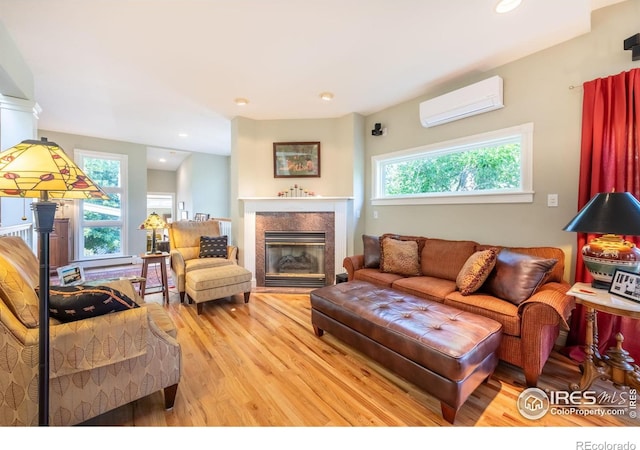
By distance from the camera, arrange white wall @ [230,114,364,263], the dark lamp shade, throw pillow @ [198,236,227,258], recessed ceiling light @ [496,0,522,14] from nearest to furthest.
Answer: the dark lamp shade, recessed ceiling light @ [496,0,522,14], throw pillow @ [198,236,227,258], white wall @ [230,114,364,263]

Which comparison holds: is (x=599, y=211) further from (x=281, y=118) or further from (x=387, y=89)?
(x=281, y=118)

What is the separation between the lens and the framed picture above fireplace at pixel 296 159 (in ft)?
13.1

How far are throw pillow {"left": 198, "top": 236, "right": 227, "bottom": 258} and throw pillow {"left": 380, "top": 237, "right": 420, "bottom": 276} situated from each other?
2.22m

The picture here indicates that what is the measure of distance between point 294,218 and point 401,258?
168cm

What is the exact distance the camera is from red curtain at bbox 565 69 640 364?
73.4 inches

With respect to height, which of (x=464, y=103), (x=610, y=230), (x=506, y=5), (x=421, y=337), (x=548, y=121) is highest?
(x=506, y=5)

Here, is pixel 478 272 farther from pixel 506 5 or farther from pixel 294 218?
pixel 294 218

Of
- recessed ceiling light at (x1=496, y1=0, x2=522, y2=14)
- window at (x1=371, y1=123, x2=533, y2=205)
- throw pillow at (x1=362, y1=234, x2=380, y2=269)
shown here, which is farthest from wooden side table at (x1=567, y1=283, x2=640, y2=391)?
recessed ceiling light at (x1=496, y1=0, x2=522, y2=14)

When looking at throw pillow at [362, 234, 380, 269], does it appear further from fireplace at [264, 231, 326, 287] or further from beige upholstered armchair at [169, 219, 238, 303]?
beige upholstered armchair at [169, 219, 238, 303]

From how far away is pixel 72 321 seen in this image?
1240 millimetres

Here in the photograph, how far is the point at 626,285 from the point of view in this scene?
5.09 ft

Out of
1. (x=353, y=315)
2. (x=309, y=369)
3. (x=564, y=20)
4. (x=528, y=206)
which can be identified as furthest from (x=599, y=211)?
(x=309, y=369)

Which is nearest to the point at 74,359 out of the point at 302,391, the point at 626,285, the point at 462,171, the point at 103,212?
the point at 302,391
